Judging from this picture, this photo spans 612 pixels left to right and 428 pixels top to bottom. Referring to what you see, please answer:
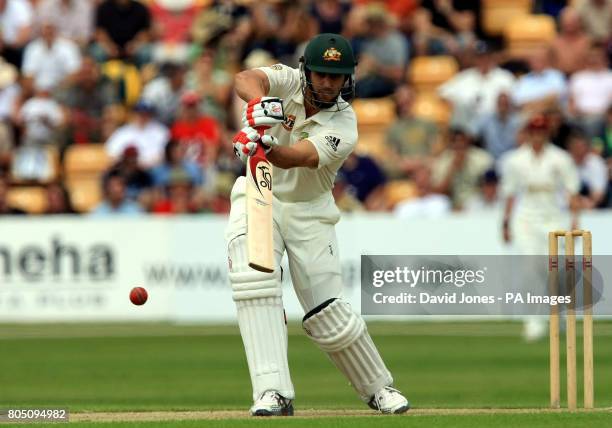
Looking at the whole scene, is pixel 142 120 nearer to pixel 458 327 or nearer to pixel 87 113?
pixel 87 113

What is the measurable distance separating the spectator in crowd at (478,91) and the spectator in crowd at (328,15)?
5.24ft

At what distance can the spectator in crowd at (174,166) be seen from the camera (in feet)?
51.1

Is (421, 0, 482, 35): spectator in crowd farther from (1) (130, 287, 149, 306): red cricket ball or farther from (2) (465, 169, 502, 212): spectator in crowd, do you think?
(1) (130, 287, 149, 306): red cricket ball

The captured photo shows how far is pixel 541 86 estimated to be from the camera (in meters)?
15.8

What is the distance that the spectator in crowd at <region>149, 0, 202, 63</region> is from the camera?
58.6 feet

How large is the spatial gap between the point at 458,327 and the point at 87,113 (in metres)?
5.07

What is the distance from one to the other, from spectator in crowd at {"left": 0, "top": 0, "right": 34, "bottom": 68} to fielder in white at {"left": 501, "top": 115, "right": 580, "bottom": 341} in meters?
6.73

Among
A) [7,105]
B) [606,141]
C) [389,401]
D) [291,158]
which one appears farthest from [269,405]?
[7,105]

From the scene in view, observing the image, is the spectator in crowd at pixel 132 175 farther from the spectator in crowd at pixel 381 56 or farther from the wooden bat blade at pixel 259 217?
the wooden bat blade at pixel 259 217

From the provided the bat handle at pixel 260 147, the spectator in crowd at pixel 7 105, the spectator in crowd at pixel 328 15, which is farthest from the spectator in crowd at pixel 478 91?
the bat handle at pixel 260 147

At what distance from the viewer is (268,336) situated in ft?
22.7

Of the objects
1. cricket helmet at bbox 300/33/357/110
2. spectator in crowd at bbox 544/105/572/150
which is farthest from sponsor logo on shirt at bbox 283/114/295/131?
spectator in crowd at bbox 544/105/572/150

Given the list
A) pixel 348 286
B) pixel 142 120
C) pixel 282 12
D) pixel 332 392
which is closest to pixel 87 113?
pixel 142 120

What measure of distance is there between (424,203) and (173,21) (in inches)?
188
